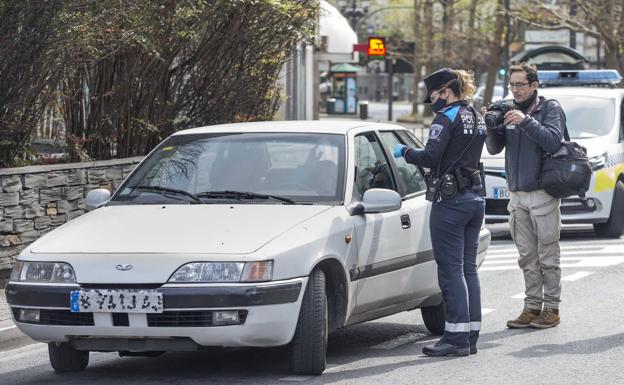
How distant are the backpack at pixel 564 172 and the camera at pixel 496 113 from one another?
39 cm

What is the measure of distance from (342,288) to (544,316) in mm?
2212

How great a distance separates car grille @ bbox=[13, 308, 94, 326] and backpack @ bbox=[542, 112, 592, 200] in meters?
3.48

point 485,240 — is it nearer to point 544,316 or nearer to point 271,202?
point 544,316

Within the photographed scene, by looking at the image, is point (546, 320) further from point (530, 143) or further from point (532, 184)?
point (530, 143)

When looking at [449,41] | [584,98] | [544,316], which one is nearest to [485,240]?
[544,316]

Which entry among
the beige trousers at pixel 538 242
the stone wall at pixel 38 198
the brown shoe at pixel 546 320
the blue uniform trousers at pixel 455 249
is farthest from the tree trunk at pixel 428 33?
the blue uniform trousers at pixel 455 249

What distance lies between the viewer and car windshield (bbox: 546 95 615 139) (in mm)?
16500

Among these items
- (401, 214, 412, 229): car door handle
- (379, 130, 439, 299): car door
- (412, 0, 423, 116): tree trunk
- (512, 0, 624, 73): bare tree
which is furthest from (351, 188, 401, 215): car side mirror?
(412, 0, 423, 116): tree trunk

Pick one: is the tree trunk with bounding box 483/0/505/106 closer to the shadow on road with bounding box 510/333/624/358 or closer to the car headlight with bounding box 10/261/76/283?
the shadow on road with bounding box 510/333/624/358

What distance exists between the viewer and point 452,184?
320 inches

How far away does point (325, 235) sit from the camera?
7562mm

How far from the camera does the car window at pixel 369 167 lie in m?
8.34

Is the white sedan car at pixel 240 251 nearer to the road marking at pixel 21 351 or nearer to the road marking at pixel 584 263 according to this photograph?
the road marking at pixel 21 351

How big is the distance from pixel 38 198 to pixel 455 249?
5.10m
